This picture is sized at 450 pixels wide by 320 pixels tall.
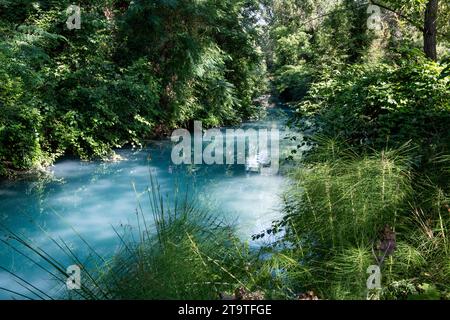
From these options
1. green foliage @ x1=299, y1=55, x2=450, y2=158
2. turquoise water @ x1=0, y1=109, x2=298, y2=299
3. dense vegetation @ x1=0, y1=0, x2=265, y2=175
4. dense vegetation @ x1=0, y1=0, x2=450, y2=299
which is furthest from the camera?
dense vegetation @ x1=0, y1=0, x2=265, y2=175

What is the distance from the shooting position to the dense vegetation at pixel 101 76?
7.74 m

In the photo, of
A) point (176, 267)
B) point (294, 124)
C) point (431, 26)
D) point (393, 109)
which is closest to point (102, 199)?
point (294, 124)

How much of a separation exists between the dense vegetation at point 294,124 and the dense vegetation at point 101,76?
0.04m

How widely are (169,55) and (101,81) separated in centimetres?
277

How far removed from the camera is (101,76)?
10398 millimetres

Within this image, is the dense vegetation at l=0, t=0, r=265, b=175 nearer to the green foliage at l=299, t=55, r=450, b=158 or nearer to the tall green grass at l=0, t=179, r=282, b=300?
the green foliage at l=299, t=55, r=450, b=158

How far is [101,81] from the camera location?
33.4 ft

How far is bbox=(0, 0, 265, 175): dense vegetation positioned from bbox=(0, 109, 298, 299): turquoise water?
Result: 763 mm

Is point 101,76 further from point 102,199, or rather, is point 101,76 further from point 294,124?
point 294,124

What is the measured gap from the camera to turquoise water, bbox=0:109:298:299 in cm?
463

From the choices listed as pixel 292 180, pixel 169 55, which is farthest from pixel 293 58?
pixel 292 180

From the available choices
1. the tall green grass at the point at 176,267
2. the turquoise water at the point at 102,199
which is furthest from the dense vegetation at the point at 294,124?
the turquoise water at the point at 102,199

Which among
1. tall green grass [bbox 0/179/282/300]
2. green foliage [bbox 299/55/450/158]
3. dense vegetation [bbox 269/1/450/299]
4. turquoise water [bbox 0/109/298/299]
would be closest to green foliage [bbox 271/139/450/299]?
dense vegetation [bbox 269/1/450/299]
